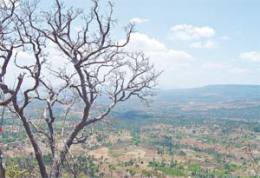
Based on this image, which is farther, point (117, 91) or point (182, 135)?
point (182, 135)

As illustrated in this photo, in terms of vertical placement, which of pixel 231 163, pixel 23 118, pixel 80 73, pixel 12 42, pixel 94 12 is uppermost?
pixel 94 12

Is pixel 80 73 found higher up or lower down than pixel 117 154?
higher up

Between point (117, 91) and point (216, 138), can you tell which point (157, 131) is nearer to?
point (216, 138)

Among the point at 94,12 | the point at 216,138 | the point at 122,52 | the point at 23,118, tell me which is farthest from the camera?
the point at 216,138

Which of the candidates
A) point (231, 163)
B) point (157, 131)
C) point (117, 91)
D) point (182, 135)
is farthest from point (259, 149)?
point (117, 91)

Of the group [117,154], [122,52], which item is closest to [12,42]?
[122,52]

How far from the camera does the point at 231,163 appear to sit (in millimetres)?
92188

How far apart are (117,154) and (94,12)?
280ft

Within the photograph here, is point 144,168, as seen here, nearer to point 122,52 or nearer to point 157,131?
point 157,131

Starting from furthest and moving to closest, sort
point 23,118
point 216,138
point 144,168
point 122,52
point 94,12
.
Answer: point 216,138 < point 144,168 < point 122,52 < point 94,12 < point 23,118

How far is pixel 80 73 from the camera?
11.4 meters

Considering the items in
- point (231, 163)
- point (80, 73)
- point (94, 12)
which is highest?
point (94, 12)

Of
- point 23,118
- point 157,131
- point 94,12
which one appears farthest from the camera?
point 157,131

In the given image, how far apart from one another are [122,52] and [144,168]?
7074 cm
